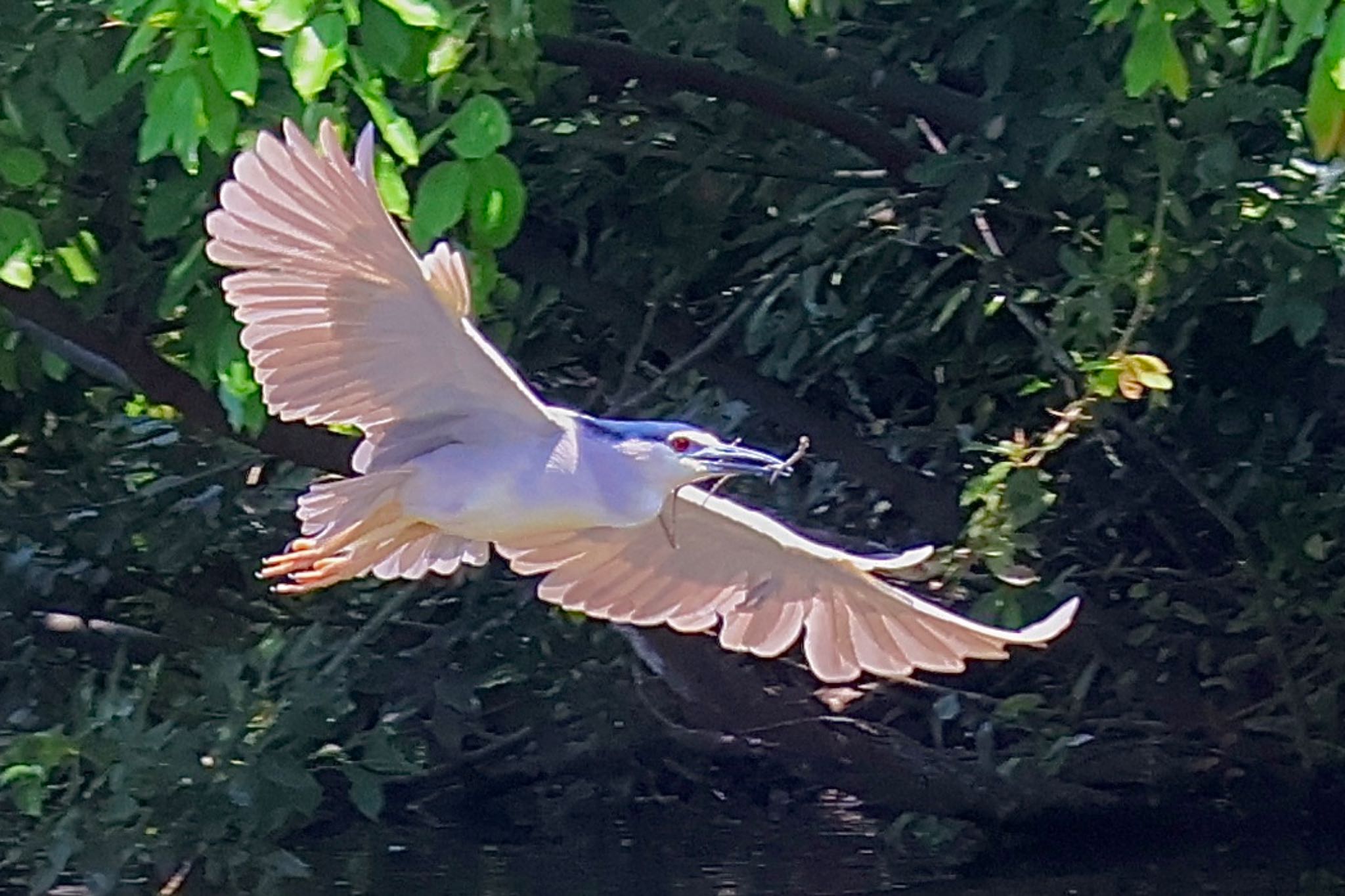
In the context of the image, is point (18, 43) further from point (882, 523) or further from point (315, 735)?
point (882, 523)

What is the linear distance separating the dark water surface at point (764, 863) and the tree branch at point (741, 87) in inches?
95.4

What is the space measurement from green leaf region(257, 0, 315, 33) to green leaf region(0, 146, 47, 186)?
78cm

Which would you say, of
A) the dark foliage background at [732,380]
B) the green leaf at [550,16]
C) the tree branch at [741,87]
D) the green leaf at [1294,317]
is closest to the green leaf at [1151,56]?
the dark foliage background at [732,380]

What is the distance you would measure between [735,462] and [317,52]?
79 cm

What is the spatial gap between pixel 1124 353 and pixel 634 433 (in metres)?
1.00

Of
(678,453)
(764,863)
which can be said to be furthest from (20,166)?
(764,863)

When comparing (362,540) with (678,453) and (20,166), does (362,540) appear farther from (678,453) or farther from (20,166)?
(20,166)

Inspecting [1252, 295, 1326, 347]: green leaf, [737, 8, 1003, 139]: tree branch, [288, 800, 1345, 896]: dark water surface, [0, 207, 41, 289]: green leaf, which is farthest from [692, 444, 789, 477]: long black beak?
[288, 800, 1345, 896]: dark water surface

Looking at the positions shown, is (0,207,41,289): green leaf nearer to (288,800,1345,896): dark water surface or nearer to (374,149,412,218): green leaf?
(374,149,412,218): green leaf

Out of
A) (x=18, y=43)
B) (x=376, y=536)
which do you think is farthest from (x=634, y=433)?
(x=18, y=43)

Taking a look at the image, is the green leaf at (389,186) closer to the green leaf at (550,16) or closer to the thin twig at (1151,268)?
the green leaf at (550,16)

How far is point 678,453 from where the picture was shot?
328 centimetres

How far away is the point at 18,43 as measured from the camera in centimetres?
369

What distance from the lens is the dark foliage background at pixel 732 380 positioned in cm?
366
